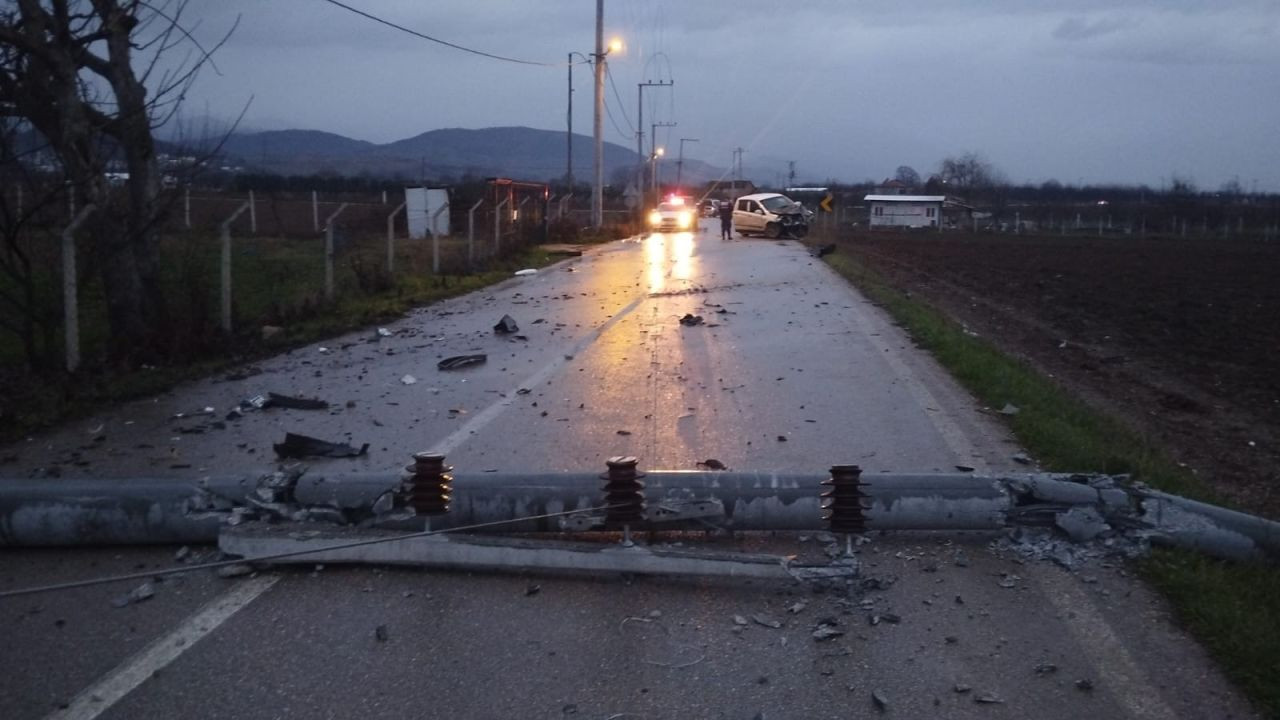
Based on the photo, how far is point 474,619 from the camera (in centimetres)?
506

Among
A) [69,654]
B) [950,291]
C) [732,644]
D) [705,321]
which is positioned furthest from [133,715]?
[950,291]

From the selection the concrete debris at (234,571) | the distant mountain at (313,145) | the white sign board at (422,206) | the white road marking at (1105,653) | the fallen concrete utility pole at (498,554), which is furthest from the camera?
the distant mountain at (313,145)

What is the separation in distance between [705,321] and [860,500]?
400 inches

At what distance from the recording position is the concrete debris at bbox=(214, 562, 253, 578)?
18.4 feet

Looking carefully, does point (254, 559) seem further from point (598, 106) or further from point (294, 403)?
point (598, 106)

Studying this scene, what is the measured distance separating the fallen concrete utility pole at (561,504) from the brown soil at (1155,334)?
7.27ft

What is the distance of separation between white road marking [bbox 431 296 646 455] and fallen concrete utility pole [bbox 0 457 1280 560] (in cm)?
205

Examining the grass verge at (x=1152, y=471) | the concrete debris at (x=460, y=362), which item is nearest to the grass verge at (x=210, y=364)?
the concrete debris at (x=460, y=362)

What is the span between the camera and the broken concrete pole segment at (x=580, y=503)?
5.93 metres

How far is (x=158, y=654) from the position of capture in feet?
15.5

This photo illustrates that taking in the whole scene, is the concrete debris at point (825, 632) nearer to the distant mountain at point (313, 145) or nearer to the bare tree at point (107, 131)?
the bare tree at point (107, 131)

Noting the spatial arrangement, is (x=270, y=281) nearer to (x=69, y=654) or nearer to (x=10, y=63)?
(x=10, y=63)

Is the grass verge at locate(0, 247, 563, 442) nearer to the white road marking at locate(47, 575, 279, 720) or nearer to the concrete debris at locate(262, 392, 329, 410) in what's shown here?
the concrete debris at locate(262, 392, 329, 410)

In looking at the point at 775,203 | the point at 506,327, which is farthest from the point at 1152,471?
the point at 775,203
